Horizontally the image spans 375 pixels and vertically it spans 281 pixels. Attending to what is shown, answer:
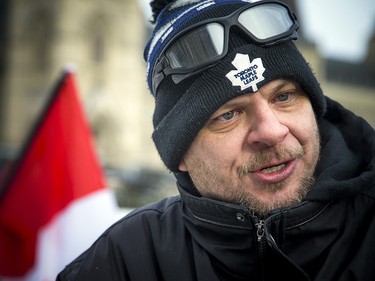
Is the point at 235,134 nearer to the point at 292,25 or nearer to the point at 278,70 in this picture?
the point at 278,70

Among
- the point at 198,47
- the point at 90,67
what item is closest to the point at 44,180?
the point at 198,47

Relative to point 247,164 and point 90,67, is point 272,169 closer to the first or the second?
point 247,164

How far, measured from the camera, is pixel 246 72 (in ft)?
4.42

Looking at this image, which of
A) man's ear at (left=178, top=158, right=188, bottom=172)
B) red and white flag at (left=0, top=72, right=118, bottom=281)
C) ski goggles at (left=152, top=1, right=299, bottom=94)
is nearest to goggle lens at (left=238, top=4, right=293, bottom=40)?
ski goggles at (left=152, top=1, right=299, bottom=94)

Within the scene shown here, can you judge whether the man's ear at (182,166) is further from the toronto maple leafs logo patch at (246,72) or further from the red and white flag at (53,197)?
the red and white flag at (53,197)

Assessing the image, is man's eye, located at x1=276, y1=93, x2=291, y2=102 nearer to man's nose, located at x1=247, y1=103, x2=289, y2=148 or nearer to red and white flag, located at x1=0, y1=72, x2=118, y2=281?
man's nose, located at x1=247, y1=103, x2=289, y2=148

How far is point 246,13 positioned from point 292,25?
0.56ft

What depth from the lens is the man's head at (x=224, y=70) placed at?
4.47 ft

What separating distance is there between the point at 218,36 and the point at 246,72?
0.15 m

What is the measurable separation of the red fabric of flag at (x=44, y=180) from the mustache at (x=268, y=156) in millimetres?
1327

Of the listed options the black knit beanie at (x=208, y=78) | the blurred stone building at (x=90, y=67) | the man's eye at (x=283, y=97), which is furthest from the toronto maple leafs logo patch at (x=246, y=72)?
the blurred stone building at (x=90, y=67)

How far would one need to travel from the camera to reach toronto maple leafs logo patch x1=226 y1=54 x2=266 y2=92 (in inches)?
52.9

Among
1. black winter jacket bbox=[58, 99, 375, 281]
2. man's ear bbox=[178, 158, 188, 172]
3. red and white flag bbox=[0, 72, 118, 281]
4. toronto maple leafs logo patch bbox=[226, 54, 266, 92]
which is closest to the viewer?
black winter jacket bbox=[58, 99, 375, 281]

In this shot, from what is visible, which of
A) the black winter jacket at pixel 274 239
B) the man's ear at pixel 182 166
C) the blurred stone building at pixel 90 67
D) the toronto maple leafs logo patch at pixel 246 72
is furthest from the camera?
the blurred stone building at pixel 90 67
